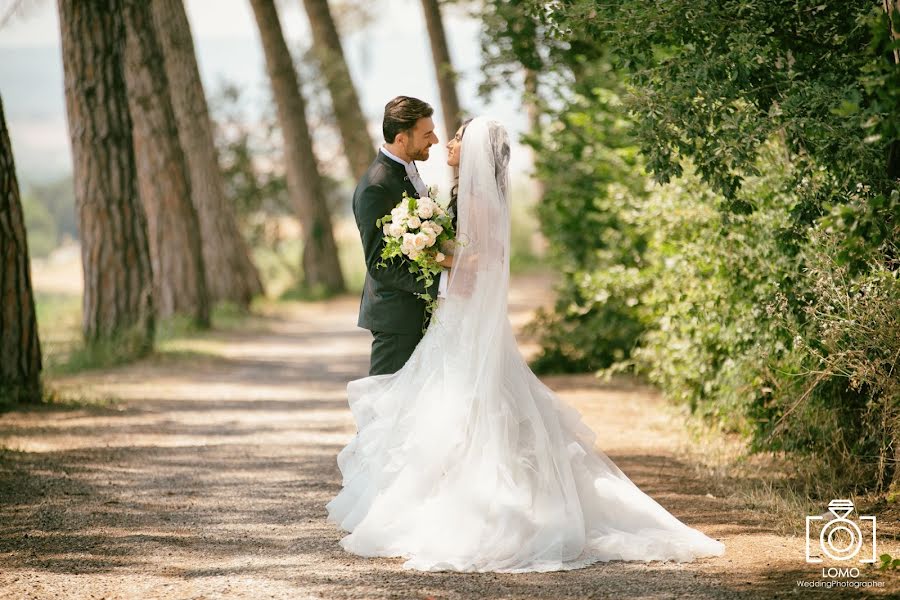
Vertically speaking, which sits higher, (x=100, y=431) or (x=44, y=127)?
(x=44, y=127)

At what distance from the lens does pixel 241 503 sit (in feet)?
23.2

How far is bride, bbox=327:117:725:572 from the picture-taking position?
557 cm

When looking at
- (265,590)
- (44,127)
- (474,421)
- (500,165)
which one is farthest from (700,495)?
(44,127)

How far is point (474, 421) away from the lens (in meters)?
5.88

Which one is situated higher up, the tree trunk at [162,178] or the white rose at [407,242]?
the tree trunk at [162,178]

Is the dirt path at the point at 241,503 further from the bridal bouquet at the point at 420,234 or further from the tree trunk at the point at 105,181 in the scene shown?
the bridal bouquet at the point at 420,234

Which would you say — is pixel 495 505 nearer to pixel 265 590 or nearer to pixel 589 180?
pixel 265 590

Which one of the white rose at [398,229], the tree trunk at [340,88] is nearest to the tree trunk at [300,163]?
the tree trunk at [340,88]

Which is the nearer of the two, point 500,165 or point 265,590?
point 265,590

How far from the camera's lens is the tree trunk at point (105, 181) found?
12.8 metres

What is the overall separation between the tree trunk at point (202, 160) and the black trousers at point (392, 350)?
502 inches

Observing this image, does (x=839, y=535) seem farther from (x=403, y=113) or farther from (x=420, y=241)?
(x=403, y=113)

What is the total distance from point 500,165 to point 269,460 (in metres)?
3.58

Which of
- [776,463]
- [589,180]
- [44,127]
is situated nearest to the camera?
[776,463]
